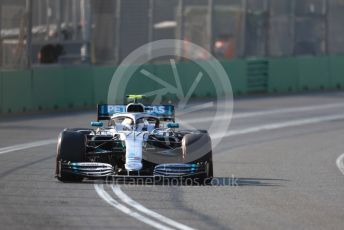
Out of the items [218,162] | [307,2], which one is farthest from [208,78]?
[218,162]

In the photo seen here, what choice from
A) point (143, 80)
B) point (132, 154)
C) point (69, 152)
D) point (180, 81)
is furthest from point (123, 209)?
point (180, 81)

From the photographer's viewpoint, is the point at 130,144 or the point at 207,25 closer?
the point at 130,144

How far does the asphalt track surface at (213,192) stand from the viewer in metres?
11.2

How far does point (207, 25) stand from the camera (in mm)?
38250

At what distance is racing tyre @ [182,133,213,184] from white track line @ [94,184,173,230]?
1455 mm

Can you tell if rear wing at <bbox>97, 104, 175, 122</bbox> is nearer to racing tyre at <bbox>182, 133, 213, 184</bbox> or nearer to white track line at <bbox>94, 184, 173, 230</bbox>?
racing tyre at <bbox>182, 133, 213, 184</bbox>

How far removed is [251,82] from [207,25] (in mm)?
2783

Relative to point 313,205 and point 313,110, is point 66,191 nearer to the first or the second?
point 313,205

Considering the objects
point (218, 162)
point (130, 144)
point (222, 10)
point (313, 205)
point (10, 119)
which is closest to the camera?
point (313, 205)

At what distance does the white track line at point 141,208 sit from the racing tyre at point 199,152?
1.30m

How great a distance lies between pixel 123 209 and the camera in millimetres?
12055

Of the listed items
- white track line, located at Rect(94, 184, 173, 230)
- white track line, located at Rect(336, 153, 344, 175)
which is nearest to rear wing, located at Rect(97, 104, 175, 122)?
white track line, located at Rect(94, 184, 173, 230)

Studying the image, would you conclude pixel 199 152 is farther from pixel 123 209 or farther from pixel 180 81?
pixel 180 81

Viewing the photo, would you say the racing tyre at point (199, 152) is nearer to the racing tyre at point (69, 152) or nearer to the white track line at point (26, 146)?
the racing tyre at point (69, 152)
